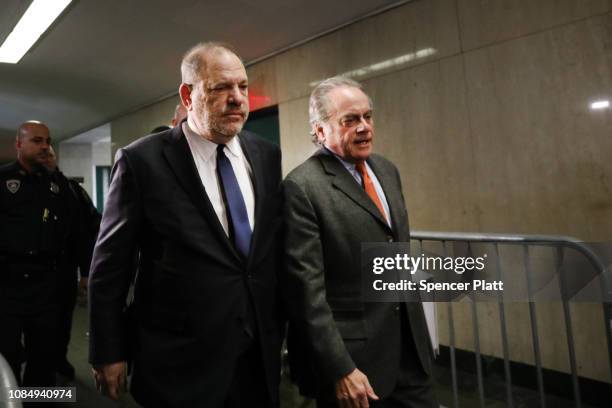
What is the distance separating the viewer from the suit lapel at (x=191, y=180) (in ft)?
4.02

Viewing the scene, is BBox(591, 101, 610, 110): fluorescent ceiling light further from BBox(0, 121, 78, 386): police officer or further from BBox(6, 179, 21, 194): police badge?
BBox(6, 179, 21, 194): police badge

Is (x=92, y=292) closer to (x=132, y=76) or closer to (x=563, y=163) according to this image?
(x=563, y=163)

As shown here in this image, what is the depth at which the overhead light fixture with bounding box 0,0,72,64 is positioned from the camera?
3345 mm

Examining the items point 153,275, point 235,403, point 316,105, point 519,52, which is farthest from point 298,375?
point 519,52

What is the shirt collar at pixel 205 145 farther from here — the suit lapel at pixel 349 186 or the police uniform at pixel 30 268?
the police uniform at pixel 30 268

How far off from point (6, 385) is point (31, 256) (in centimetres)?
182

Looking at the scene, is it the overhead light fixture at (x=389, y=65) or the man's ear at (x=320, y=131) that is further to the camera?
the overhead light fixture at (x=389, y=65)

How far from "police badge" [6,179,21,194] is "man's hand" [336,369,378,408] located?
2.32 meters

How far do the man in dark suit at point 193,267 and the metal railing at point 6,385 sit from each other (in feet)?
0.88

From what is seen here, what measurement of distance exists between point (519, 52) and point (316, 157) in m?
2.23

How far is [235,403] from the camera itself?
1.23 metres

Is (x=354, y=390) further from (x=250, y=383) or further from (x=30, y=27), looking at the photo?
(x=30, y=27)

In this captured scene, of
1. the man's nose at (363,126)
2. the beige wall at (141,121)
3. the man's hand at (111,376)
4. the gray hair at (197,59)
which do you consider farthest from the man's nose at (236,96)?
the beige wall at (141,121)

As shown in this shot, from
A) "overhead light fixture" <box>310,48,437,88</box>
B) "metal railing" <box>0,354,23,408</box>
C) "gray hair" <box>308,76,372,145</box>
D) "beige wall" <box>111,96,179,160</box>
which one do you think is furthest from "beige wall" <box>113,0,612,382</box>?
"beige wall" <box>111,96,179,160</box>
